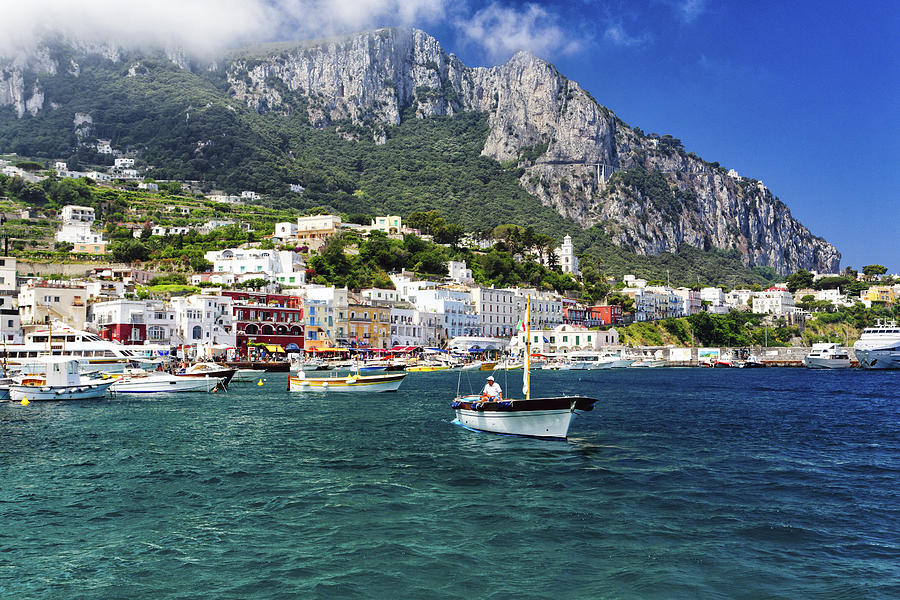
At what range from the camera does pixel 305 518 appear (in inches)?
615

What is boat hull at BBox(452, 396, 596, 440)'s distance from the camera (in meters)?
25.1

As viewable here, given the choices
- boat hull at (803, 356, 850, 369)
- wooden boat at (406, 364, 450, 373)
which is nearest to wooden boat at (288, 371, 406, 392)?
wooden boat at (406, 364, 450, 373)

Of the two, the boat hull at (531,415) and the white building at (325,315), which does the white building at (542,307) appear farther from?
the boat hull at (531,415)

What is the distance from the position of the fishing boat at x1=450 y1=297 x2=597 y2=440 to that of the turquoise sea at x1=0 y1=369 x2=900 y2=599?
54cm

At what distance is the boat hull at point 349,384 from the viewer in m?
51.3

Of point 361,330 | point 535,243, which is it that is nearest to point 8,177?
point 361,330

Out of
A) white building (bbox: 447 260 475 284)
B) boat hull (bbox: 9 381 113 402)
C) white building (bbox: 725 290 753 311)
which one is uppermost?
white building (bbox: 447 260 475 284)

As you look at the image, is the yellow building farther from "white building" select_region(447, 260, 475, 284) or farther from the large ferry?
the large ferry

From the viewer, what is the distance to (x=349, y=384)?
51844mm

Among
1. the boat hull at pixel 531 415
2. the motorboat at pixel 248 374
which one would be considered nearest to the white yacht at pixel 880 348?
the motorboat at pixel 248 374

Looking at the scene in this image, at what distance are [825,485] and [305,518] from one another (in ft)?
44.8

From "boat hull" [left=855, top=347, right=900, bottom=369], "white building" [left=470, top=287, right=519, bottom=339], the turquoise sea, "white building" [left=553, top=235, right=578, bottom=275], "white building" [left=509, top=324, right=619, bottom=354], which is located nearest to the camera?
the turquoise sea

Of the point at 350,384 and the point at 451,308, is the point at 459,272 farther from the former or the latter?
the point at 350,384

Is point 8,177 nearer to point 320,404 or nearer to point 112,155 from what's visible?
point 112,155
